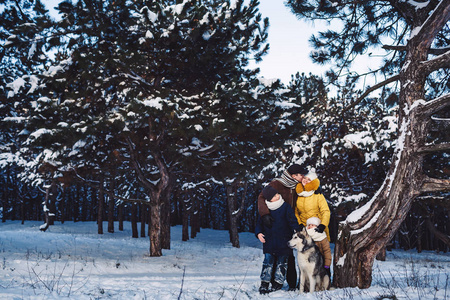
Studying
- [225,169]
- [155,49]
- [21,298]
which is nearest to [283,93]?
[225,169]

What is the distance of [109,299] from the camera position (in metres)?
4.49

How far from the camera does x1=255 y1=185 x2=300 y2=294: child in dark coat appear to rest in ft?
17.7

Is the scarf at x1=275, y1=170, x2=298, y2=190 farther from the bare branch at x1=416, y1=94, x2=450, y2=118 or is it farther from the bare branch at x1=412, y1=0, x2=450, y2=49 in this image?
the bare branch at x1=412, y1=0, x2=450, y2=49

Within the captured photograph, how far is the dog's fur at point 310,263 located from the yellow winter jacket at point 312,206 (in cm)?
40

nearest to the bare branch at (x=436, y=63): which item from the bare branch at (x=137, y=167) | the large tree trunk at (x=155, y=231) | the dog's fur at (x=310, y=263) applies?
the dog's fur at (x=310, y=263)

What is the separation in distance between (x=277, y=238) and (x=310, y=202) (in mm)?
827

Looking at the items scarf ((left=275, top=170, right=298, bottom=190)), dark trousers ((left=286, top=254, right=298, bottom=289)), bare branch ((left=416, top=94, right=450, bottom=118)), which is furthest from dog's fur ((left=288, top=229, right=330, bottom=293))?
bare branch ((left=416, top=94, right=450, bottom=118))

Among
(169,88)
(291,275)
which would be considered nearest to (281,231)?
(291,275)

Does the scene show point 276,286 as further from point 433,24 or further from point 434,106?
point 433,24

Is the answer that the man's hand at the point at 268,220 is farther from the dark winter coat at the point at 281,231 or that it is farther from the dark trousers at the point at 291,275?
the dark trousers at the point at 291,275

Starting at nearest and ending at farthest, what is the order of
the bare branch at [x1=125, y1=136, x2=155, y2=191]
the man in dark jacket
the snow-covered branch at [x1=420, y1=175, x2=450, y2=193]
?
the snow-covered branch at [x1=420, y1=175, x2=450, y2=193], the man in dark jacket, the bare branch at [x1=125, y1=136, x2=155, y2=191]

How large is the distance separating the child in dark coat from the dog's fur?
226 millimetres

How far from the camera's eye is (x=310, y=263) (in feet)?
16.6

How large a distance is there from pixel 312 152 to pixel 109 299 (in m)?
12.2
